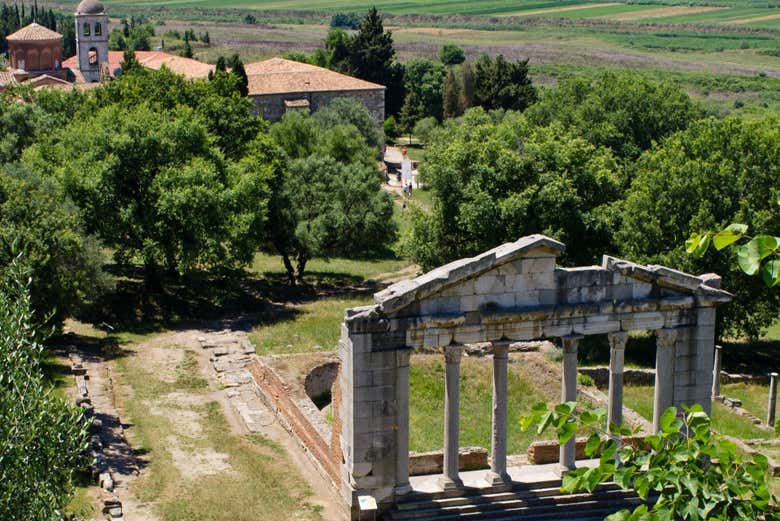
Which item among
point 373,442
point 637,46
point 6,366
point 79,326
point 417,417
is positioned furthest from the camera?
point 637,46

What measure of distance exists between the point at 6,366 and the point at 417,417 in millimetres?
17928

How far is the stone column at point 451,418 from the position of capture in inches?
1134

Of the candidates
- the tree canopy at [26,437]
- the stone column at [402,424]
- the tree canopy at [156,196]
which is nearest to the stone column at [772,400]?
the stone column at [402,424]

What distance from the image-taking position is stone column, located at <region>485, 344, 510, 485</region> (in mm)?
29312

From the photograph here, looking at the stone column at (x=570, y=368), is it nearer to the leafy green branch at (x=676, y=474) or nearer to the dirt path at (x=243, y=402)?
the dirt path at (x=243, y=402)

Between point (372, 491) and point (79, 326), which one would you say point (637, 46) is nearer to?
point (79, 326)

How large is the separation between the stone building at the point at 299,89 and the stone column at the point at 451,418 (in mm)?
70910

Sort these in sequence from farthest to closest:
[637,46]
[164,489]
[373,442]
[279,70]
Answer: [637,46]
[279,70]
[164,489]
[373,442]

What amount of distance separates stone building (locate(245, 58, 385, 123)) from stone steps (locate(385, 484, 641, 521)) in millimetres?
71139

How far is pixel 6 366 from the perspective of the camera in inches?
850

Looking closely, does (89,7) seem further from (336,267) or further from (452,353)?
(452,353)

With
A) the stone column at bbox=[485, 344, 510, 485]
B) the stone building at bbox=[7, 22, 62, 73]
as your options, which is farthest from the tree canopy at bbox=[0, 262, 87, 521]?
the stone building at bbox=[7, 22, 62, 73]

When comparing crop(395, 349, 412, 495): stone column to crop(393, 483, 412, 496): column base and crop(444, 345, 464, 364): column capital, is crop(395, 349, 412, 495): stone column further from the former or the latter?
crop(444, 345, 464, 364): column capital

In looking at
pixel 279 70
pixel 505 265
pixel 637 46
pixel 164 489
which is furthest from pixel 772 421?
pixel 637 46
